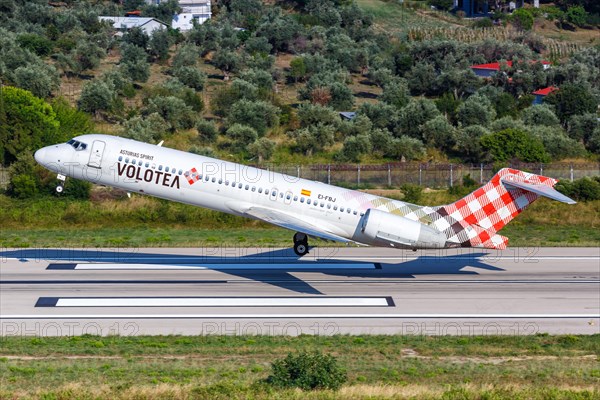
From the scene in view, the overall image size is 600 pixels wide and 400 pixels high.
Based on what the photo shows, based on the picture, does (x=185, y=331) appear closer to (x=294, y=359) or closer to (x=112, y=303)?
(x=112, y=303)

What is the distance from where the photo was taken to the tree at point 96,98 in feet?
260

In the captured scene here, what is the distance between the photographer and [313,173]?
63156 mm

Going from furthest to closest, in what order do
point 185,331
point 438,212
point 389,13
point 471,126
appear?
point 389,13 < point 471,126 < point 438,212 < point 185,331

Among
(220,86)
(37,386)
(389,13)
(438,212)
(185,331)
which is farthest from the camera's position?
(389,13)

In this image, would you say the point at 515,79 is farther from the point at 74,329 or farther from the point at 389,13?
the point at 74,329

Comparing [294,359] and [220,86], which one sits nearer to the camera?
[294,359]

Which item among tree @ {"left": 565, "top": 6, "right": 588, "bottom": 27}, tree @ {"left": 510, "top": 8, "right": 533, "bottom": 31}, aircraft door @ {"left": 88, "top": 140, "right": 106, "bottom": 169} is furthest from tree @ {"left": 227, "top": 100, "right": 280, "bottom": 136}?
tree @ {"left": 565, "top": 6, "right": 588, "bottom": 27}

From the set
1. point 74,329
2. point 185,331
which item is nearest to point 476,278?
point 185,331

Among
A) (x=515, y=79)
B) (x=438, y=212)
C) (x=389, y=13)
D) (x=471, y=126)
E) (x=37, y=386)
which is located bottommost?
(x=37, y=386)

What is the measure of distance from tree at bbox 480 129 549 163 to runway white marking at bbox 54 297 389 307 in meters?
35.3

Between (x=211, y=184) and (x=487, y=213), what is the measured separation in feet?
37.2

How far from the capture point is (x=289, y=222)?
3888 centimetres

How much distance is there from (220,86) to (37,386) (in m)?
70.7

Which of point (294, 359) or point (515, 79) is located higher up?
point (515, 79)
